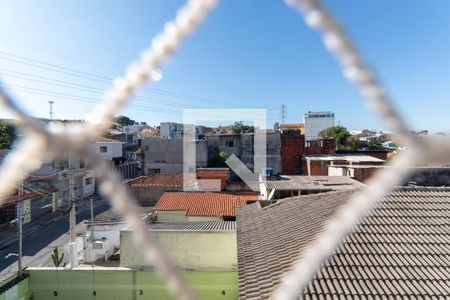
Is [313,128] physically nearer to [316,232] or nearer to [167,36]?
[316,232]

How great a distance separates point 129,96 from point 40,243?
42.3 ft

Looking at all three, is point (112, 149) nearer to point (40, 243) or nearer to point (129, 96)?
point (40, 243)

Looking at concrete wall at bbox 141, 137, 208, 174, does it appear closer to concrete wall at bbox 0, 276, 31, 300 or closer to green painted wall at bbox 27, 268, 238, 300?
green painted wall at bbox 27, 268, 238, 300

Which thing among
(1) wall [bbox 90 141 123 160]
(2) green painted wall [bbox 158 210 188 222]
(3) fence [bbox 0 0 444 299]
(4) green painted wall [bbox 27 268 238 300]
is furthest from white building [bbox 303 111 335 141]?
(3) fence [bbox 0 0 444 299]

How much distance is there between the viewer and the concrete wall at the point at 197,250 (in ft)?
23.0

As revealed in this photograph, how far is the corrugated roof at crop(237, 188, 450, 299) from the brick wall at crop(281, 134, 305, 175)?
13350 millimetres

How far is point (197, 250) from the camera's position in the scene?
7.09 metres

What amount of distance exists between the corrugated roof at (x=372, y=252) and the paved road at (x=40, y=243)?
18.7ft

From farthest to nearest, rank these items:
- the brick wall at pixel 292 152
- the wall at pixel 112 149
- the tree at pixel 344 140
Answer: the tree at pixel 344 140
the wall at pixel 112 149
the brick wall at pixel 292 152

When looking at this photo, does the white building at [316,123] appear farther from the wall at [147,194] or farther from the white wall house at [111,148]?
the wall at [147,194]

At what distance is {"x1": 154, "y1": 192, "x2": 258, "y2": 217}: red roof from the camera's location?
392 inches

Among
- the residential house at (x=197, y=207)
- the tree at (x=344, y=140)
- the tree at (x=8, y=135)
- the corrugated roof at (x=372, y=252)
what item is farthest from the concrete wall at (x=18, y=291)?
Answer: the tree at (x=344, y=140)


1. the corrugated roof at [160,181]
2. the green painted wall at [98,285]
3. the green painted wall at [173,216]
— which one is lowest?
the green painted wall at [98,285]

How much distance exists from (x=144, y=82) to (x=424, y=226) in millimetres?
4337
